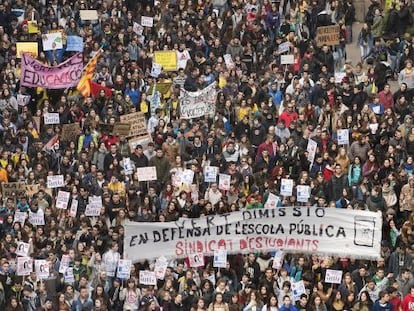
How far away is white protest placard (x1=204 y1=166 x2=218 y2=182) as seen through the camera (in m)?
34.8

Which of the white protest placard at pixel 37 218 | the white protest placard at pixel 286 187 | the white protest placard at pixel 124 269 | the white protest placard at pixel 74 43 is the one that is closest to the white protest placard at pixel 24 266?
the white protest placard at pixel 37 218

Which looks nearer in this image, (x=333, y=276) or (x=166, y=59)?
(x=333, y=276)

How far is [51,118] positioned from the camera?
3847 cm

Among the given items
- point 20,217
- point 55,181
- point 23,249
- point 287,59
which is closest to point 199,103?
point 287,59

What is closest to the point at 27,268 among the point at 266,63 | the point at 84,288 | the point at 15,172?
the point at 84,288

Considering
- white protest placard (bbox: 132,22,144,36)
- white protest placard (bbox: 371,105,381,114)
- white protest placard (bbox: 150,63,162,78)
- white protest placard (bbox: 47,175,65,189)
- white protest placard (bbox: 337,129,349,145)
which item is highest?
white protest placard (bbox: 132,22,144,36)

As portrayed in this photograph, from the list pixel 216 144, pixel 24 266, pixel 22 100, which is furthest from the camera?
pixel 22 100

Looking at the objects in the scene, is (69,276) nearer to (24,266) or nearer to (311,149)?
(24,266)

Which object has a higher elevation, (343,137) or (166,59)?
(166,59)

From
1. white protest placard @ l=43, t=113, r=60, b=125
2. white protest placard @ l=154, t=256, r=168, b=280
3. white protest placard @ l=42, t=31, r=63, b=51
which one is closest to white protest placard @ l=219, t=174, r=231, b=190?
white protest placard @ l=154, t=256, r=168, b=280

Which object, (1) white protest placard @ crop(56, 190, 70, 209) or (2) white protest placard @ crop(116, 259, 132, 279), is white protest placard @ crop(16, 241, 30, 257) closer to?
(1) white protest placard @ crop(56, 190, 70, 209)

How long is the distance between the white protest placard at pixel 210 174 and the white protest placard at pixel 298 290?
347cm

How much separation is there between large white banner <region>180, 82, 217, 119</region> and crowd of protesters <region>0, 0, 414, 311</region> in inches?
9.0

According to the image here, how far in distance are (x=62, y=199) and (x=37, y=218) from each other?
1.98 feet
